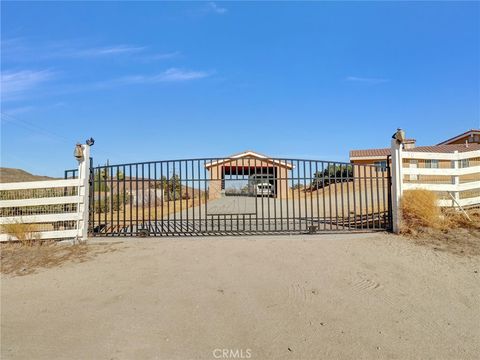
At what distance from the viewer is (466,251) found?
6000 millimetres

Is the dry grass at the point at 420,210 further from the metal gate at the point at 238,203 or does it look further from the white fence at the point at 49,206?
the white fence at the point at 49,206

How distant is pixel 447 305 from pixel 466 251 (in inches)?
103

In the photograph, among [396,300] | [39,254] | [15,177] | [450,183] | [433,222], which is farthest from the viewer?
[15,177]

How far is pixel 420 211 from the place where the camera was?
7566mm

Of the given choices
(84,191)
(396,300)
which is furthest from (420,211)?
(84,191)

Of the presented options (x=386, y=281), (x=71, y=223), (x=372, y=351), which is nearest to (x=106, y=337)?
(x=372, y=351)

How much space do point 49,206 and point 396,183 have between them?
8409mm

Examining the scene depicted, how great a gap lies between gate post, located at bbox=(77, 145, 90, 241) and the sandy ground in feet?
5.37

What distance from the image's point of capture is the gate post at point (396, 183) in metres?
7.78

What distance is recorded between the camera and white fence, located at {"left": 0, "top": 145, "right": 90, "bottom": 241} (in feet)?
24.1

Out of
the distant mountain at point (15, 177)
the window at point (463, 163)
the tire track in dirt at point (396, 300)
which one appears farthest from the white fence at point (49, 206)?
the distant mountain at point (15, 177)

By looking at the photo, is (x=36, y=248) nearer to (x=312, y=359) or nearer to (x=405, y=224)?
(x=312, y=359)

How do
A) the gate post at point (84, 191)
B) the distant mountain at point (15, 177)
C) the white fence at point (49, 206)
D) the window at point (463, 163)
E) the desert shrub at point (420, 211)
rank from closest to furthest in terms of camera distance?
the white fence at point (49, 206), the desert shrub at point (420, 211), the gate post at point (84, 191), the window at point (463, 163), the distant mountain at point (15, 177)

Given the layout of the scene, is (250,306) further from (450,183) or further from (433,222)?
(450,183)
